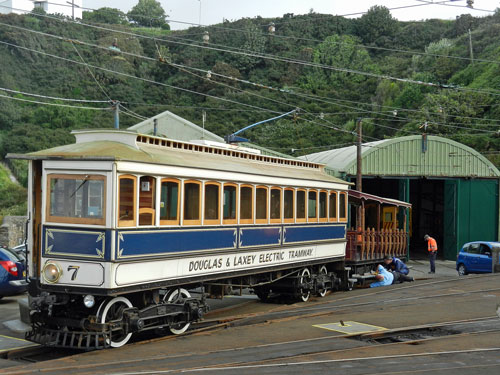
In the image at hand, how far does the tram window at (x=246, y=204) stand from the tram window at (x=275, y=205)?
0.94 meters

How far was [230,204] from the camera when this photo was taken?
1281cm

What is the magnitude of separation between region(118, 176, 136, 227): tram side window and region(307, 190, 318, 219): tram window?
6439 millimetres

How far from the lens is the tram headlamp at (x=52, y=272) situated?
32.9 ft

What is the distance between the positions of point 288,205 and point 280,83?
209 ft

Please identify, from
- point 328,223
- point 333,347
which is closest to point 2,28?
point 328,223

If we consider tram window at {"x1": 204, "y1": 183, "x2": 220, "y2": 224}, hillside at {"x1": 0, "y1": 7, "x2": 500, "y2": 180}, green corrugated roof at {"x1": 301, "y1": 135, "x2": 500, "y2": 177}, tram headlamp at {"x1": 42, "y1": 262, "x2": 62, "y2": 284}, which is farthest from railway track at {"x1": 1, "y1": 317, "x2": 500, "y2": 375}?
hillside at {"x1": 0, "y1": 7, "x2": 500, "y2": 180}

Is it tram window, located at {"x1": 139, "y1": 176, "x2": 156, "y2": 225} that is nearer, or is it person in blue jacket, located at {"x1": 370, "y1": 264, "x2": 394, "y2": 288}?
tram window, located at {"x1": 139, "y1": 176, "x2": 156, "y2": 225}

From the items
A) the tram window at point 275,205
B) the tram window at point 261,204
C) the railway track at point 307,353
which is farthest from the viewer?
the tram window at point 275,205

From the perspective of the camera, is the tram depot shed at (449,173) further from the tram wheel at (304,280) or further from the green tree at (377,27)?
the green tree at (377,27)

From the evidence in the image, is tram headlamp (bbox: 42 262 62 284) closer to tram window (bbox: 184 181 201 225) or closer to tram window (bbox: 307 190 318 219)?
tram window (bbox: 184 181 201 225)

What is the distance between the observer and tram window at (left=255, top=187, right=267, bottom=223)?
539 inches

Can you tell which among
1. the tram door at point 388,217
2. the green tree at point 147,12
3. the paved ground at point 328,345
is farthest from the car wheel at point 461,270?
the green tree at point 147,12

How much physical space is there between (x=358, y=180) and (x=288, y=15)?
8857 centimetres

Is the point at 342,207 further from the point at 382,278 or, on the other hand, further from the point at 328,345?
the point at 328,345
